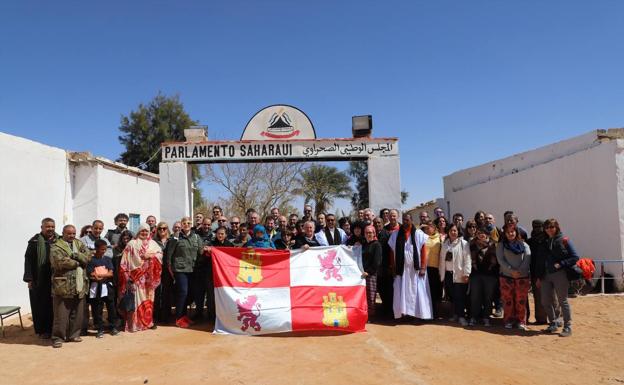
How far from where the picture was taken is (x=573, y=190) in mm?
11773

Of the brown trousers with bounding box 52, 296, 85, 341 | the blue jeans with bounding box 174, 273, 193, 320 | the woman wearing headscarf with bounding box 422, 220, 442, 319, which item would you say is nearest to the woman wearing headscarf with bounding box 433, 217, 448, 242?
the woman wearing headscarf with bounding box 422, 220, 442, 319

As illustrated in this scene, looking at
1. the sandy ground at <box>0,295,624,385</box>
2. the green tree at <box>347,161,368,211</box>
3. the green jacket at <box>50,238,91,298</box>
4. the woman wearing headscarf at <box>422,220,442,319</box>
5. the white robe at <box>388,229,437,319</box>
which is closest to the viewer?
the sandy ground at <box>0,295,624,385</box>

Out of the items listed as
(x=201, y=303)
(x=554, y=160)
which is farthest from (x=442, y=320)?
(x=554, y=160)

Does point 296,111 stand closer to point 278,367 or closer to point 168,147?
point 168,147

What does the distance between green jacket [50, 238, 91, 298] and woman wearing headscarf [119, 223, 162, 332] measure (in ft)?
1.93

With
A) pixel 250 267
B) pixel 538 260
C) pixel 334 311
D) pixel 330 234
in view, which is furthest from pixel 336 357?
pixel 538 260

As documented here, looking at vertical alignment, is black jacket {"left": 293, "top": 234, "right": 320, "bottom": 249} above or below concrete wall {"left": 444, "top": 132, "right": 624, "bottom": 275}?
below

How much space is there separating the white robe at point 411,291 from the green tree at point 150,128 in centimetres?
2424

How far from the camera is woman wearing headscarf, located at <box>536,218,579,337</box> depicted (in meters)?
6.10

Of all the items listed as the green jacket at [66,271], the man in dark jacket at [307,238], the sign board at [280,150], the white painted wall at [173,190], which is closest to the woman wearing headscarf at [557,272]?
the man in dark jacket at [307,238]

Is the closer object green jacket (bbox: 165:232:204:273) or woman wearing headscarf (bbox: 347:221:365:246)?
green jacket (bbox: 165:232:204:273)

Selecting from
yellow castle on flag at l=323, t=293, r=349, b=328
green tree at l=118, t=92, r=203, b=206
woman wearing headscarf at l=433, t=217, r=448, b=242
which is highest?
green tree at l=118, t=92, r=203, b=206

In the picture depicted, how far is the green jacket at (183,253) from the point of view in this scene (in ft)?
22.3

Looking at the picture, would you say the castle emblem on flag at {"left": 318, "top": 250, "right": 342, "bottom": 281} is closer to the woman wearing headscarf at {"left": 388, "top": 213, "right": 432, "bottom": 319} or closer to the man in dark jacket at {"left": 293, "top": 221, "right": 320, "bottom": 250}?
the man in dark jacket at {"left": 293, "top": 221, "right": 320, "bottom": 250}
